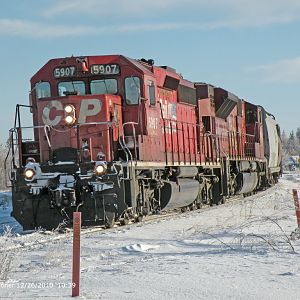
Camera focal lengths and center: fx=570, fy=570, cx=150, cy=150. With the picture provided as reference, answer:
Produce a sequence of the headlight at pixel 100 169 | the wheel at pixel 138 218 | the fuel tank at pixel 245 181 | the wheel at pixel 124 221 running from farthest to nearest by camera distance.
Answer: the fuel tank at pixel 245 181 → the wheel at pixel 138 218 → the wheel at pixel 124 221 → the headlight at pixel 100 169

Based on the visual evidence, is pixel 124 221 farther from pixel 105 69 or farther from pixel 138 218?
pixel 105 69

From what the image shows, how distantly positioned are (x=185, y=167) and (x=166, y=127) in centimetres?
151

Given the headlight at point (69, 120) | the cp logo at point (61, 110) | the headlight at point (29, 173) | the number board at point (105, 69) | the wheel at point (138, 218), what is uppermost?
the number board at point (105, 69)

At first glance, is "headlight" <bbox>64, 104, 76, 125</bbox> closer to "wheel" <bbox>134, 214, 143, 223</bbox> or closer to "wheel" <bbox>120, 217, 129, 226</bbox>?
"wheel" <bbox>120, 217, 129, 226</bbox>

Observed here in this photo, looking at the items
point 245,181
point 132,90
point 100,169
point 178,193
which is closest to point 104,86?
point 132,90

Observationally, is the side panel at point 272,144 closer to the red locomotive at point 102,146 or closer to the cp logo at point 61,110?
the red locomotive at point 102,146

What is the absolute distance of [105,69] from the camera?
549 inches

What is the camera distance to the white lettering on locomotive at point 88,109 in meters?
13.3

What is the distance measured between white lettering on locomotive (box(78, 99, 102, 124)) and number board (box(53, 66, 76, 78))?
3.80 feet

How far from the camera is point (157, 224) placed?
13.5 m

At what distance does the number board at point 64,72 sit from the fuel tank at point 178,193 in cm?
378

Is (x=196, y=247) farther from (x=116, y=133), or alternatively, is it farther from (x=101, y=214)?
(x=116, y=133)

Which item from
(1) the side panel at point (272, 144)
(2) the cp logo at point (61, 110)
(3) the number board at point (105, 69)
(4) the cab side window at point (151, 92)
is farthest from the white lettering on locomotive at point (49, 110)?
(1) the side panel at point (272, 144)

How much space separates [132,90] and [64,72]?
1766mm
